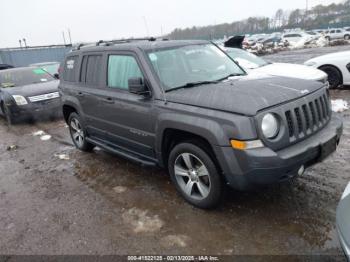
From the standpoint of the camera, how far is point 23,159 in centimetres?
627

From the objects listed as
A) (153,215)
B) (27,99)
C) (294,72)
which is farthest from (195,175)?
(27,99)

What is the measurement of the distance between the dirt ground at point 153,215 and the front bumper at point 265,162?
570mm

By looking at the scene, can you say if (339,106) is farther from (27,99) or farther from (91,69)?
(27,99)

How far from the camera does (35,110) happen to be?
8945mm

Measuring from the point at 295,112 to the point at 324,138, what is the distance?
0.47m

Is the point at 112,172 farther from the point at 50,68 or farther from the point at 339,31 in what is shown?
the point at 339,31

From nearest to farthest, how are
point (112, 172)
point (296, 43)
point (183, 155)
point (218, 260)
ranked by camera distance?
point (218, 260) < point (183, 155) < point (112, 172) < point (296, 43)

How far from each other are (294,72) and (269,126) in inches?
167

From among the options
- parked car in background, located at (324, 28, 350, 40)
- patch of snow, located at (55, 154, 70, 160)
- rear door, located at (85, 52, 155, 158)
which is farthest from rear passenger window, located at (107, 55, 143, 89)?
parked car in background, located at (324, 28, 350, 40)

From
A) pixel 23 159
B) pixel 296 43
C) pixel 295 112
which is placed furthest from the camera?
pixel 296 43

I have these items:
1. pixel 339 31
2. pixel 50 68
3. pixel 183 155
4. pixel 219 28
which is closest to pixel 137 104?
pixel 183 155

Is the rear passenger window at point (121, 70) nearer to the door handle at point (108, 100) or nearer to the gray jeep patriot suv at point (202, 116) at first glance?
the gray jeep patriot suv at point (202, 116)

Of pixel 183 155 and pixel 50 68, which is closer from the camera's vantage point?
pixel 183 155

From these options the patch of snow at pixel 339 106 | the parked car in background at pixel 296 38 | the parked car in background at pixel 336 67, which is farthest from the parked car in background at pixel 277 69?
the parked car in background at pixel 296 38
